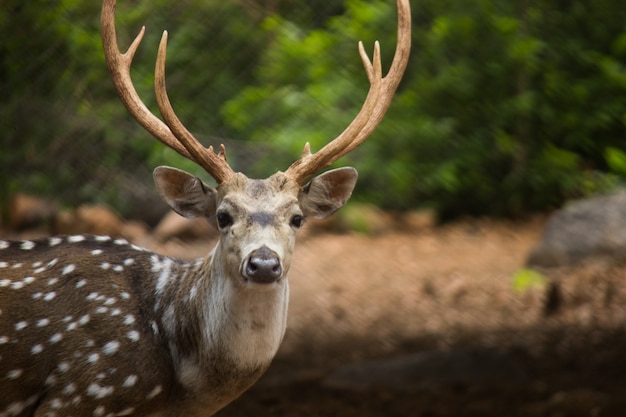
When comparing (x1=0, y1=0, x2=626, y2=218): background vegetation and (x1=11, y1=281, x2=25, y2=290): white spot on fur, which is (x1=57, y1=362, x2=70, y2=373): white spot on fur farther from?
(x1=0, y1=0, x2=626, y2=218): background vegetation

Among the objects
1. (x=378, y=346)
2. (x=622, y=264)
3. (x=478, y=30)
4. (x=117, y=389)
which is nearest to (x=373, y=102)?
(x=117, y=389)

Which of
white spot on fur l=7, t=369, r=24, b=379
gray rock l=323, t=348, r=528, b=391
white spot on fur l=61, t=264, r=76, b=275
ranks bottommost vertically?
gray rock l=323, t=348, r=528, b=391

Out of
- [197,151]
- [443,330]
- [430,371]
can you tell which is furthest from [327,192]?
[443,330]

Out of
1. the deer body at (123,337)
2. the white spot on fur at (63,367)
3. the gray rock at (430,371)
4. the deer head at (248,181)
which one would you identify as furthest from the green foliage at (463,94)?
the white spot on fur at (63,367)

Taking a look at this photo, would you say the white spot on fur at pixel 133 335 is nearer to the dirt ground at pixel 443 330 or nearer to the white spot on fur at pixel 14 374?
the white spot on fur at pixel 14 374

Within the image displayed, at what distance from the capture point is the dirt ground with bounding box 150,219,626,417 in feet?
19.5

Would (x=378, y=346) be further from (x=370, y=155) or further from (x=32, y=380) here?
(x=32, y=380)

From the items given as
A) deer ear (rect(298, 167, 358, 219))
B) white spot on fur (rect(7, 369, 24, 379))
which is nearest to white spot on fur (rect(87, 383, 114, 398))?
white spot on fur (rect(7, 369, 24, 379))

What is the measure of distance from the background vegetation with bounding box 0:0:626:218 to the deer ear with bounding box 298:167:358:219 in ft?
6.18

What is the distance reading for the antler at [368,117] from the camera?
4.34 metres

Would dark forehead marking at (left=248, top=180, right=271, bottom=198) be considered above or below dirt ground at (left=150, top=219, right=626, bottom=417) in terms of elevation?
above

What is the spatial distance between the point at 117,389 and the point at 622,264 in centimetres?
459

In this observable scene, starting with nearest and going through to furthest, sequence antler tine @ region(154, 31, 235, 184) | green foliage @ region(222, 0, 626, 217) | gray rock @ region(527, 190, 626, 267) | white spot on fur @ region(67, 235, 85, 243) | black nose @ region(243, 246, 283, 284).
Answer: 1. black nose @ region(243, 246, 283, 284)
2. antler tine @ region(154, 31, 235, 184)
3. white spot on fur @ region(67, 235, 85, 243)
4. green foliage @ region(222, 0, 626, 217)
5. gray rock @ region(527, 190, 626, 267)

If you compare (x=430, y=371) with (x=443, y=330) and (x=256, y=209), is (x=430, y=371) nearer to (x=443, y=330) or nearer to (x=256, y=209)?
(x=443, y=330)
